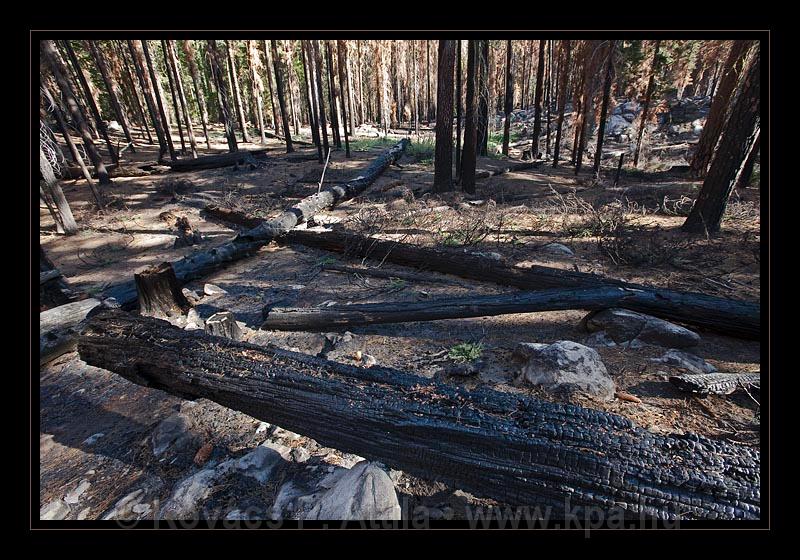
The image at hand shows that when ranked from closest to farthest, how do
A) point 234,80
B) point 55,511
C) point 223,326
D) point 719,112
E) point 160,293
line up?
point 55,511 → point 223,326 → point 160,293 → point 719,112 → point 234,80

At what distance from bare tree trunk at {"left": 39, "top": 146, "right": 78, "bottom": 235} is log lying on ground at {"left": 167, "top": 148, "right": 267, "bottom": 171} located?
852cm

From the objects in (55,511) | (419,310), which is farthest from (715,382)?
(55,511)

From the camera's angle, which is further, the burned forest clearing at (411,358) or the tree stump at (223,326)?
the tree stump at (223,326)

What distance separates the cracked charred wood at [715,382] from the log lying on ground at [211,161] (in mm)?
19478

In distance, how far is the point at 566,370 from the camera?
331 cm

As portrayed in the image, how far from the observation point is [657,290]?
430 cm

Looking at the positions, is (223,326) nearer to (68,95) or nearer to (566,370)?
(566,370)

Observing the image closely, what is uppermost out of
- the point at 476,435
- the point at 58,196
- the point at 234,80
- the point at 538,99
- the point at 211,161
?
the point at 234,80

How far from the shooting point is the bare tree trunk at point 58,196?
8.48 metres

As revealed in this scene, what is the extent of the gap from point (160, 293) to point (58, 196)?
7116 millimetres

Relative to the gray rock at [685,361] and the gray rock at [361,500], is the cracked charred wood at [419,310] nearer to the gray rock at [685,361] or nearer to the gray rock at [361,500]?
the gray rock at [685,361]

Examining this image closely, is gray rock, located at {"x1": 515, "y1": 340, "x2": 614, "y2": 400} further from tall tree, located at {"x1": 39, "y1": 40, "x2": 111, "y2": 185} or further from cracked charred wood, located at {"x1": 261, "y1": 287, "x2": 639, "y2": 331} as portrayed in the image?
tall tree, located at {"x1": 39, "y1": 40, "x2": 111, "y2": 185}

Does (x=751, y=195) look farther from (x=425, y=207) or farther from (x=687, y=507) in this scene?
(x=687, y=507)

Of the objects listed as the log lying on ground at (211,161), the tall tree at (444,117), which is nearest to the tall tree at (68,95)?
the log lying on ground at (211,161)
